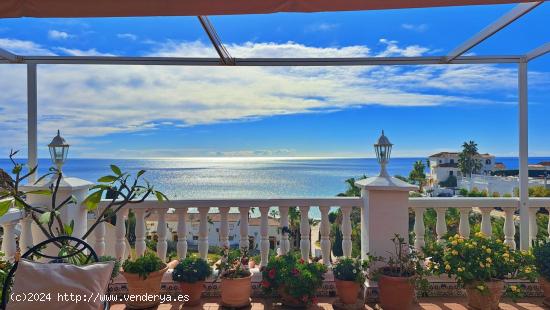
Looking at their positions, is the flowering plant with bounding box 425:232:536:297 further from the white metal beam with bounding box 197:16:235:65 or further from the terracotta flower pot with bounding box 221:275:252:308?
the white metal beam with bounding box 197:16:235:65

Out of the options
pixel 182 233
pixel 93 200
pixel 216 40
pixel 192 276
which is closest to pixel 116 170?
pixel 93 200

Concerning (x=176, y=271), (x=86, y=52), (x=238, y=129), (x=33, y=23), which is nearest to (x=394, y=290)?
(x=176, y=271)

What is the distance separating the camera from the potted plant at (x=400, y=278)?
2.60m

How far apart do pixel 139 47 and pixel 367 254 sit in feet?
8.98

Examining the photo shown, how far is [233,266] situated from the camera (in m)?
2.71

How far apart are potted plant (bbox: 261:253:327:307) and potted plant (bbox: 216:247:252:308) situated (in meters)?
0.16

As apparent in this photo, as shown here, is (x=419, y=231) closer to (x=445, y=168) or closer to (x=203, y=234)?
(x=203, y=234)

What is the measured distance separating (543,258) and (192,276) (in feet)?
9.79

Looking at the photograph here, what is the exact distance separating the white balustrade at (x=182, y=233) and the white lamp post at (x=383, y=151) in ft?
6.17

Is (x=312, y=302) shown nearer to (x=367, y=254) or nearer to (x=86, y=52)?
(x=367, y=254)

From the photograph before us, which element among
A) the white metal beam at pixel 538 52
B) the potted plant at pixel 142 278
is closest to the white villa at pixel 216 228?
the potted plant at pixel 142 278

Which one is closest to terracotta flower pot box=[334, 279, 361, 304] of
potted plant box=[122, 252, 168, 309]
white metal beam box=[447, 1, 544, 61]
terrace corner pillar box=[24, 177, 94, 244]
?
potted plant box=[122, 252, 168, 309]

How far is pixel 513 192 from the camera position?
3471 millimetres

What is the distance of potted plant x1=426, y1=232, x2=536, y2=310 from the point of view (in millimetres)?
2506
